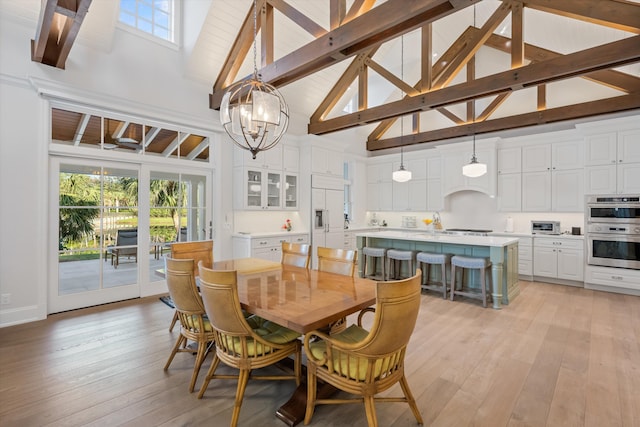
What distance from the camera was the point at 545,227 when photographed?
579cm

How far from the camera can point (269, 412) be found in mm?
2043

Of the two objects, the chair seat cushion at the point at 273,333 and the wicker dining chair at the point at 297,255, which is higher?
the wicker dining chair at the point at 297,255

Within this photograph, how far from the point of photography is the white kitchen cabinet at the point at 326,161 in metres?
6.47

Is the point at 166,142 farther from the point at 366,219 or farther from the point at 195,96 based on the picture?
the point at 366,219

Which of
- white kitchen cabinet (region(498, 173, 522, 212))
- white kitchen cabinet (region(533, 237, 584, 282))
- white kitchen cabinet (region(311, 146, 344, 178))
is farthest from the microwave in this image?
white kitchen cabinet (region(311, 146, 344, 178))

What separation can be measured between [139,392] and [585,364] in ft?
11.9

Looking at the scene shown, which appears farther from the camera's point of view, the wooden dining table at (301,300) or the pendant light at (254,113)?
the pendant light at (254,113)

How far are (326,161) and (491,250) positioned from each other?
3.71 m

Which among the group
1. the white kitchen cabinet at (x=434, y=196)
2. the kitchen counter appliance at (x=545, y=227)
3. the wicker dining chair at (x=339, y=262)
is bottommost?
the wicker dining chair at (x=339, y=262)

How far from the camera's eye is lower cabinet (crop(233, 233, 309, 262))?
5297 millimetres

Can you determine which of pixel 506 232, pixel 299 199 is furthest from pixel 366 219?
pixel 506 232

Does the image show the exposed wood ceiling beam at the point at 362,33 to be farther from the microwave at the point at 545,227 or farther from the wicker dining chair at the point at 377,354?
the microwave at the point at 545,227

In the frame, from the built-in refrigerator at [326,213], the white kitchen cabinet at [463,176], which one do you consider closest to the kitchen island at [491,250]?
the built-in refrigerator at [326,213]

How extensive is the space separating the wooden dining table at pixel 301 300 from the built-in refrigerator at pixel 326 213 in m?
3.58
